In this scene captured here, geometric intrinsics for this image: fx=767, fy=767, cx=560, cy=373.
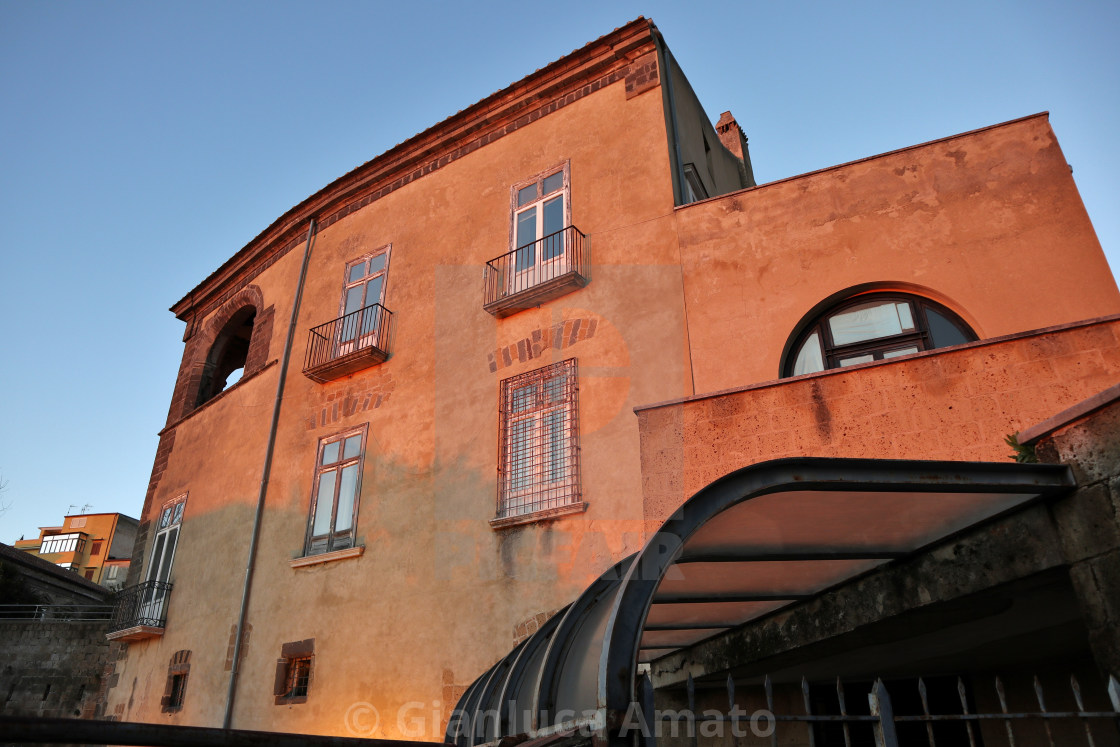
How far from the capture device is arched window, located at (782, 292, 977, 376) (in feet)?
26.7

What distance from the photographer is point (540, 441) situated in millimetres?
10266

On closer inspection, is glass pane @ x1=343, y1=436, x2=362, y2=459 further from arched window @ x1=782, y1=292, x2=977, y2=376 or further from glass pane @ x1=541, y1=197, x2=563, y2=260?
arched window @ x1=782, y1=292, x2=977, y2=376

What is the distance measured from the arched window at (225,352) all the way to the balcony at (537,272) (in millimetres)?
8494

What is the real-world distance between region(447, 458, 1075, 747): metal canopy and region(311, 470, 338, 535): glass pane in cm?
839

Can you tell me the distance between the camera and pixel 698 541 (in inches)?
146

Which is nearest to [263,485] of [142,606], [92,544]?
[142,606]

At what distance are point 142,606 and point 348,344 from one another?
24.1 feet

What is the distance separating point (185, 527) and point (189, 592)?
1.55m

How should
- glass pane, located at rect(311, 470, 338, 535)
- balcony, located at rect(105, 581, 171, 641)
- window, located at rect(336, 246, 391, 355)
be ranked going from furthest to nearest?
1. balcony, located at rect(105, 581, 171, 641)
2. window, located at rect(336, 246, 391, 355)
3. glass pane, located at rect(311, 470, 338, 535)

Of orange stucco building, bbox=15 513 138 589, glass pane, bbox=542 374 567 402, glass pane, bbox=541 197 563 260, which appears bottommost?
glass pane, bbox=542 374 567 402

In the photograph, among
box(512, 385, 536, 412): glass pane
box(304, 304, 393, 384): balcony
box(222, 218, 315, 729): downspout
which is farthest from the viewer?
box(304, 304, 393, 384): balcony

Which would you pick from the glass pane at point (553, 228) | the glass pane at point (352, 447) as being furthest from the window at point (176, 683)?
the glass pane at point (553, 228)

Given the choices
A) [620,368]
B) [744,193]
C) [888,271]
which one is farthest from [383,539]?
[888,271]

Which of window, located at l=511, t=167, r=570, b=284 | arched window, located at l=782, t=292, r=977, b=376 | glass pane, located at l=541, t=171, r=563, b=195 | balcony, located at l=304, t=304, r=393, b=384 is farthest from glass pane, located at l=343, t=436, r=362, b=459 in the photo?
arched window, located at l=782, t=292, r=977, b=376
